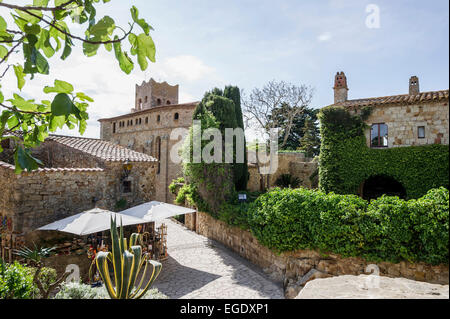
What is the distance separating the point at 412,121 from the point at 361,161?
2.75m

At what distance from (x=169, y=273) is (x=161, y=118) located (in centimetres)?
2074

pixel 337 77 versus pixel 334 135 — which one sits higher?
pixel 337 77

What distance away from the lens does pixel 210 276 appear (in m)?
8.43

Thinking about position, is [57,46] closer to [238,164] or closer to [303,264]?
[303,264]

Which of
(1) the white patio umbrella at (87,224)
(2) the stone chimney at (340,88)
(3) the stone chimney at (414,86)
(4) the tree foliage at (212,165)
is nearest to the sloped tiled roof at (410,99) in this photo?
(2) the stone chimney at (340,88)

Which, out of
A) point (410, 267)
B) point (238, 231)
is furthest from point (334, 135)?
point (410, 267)

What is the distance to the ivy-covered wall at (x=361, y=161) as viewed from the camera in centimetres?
1123

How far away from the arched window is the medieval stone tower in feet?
99.2

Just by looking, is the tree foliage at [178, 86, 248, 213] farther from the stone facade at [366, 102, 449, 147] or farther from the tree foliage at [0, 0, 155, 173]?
the tree foliage at [0, 0, 155, 173]

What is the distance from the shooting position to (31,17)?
6.81 feet

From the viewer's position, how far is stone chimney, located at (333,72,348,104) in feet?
55.2

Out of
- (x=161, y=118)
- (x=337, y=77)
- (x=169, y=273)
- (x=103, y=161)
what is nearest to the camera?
(x=169, y=273)

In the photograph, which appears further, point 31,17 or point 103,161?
point 103,161
